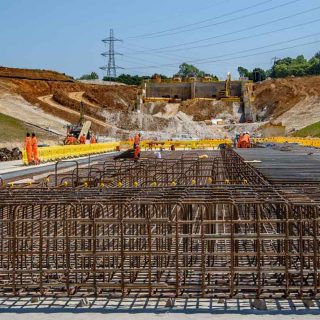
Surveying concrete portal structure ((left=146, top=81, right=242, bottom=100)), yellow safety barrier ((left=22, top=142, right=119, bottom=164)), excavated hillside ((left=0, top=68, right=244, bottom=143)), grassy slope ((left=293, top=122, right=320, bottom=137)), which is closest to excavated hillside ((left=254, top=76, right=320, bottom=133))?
excavated hillside ((left=0, top=68, right=244, bottom=143))

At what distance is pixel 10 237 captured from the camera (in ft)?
23.1

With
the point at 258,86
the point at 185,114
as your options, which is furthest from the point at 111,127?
the point at 258,86

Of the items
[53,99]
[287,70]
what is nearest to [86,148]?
[53,99]

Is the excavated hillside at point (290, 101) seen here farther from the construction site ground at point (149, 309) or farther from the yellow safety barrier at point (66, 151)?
the construction site ground at point (149, 309)

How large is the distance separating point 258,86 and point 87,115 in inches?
1256

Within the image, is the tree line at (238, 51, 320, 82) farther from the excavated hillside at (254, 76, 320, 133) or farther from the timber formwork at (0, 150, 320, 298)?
the timber formwork at (0, 150, 320, 298)

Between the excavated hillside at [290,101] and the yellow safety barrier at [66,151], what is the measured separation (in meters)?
35.2

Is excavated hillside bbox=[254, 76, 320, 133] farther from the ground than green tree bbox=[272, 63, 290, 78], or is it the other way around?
green tree bbox=[272, 63, 290, 78]

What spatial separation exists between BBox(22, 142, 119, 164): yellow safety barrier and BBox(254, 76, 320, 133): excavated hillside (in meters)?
35.2

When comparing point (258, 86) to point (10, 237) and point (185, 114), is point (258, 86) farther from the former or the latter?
point (10, 237)

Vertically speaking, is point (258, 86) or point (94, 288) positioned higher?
point (258, 86)

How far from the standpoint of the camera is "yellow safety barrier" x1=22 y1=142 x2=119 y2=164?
115 ft

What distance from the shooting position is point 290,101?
9088 centimetres

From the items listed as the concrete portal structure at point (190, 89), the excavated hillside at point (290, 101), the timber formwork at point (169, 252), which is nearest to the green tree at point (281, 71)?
the concrete portal structure at point (190, 89)
